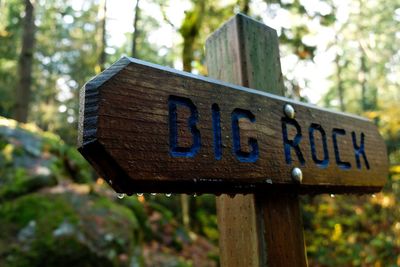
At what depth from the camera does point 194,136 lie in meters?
0.81

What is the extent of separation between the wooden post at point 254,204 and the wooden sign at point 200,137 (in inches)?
3.4

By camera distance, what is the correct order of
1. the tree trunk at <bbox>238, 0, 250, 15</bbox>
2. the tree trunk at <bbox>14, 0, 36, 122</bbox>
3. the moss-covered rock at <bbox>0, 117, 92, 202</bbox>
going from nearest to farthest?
the moss-covered rock at <bbox>0, 117, 92, 202</bbox> → the tree trunk at <bbox>238, 0, 250, 15</bbox> → the tree trunk at <bbox>14, 0, 36, 122</bbox>

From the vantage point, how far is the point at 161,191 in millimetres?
755

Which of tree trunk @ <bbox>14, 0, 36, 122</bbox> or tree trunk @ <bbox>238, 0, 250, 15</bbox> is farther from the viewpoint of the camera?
tree trunk @ <bbox>14, 0, 36, 122</bbox>

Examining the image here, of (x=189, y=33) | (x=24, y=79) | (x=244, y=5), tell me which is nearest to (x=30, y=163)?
(x=189, y=33)

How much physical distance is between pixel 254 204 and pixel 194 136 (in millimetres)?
310

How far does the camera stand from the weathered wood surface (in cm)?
68

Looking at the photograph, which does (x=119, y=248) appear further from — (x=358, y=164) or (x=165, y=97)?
(x=165, y=97)

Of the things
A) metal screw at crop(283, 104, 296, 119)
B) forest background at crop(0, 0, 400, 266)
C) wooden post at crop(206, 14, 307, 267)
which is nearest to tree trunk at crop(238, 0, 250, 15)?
forest background at crop(0, 0, 400, 266)

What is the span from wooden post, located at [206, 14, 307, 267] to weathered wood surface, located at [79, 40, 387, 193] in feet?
0.29

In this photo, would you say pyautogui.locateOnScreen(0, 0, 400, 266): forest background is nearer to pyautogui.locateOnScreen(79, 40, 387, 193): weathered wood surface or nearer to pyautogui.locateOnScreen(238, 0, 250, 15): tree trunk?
pyautogui.locateOnScreen(238, 0, 250, 15): tree trunk

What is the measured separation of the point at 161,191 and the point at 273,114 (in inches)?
17.1

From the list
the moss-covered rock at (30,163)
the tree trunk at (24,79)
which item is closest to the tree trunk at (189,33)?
the moss-covered rock at (30,163)

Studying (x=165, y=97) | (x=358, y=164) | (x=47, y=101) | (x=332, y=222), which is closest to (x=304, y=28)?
(x=332, y=222)
